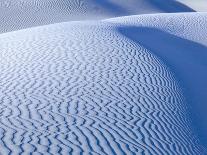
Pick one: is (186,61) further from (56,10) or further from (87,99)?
(56,10)

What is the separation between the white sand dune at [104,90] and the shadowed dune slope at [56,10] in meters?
7.01

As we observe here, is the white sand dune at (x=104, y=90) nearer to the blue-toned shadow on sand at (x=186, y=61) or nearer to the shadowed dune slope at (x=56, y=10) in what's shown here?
the blue-toned shadow on sand at (x=186, y=61)

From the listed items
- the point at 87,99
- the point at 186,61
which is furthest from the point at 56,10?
the point at 87,99

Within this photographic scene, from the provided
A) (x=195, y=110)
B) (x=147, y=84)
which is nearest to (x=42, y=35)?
(x=147, y=84)

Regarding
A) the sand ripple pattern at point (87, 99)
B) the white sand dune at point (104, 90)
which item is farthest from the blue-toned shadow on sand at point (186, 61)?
the sand ripple pattern at point (87, 99)

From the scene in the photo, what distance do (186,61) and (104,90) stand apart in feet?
11.2

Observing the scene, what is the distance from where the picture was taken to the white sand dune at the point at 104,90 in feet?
16.7

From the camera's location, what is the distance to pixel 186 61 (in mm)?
9930

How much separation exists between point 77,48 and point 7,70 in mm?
1851

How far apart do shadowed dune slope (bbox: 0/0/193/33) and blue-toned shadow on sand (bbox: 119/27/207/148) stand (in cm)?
762

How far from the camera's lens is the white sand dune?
5.09m

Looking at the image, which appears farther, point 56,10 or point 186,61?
point 56,10

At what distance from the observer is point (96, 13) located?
21.6m

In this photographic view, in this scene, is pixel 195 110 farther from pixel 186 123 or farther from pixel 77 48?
pixel 77 48
